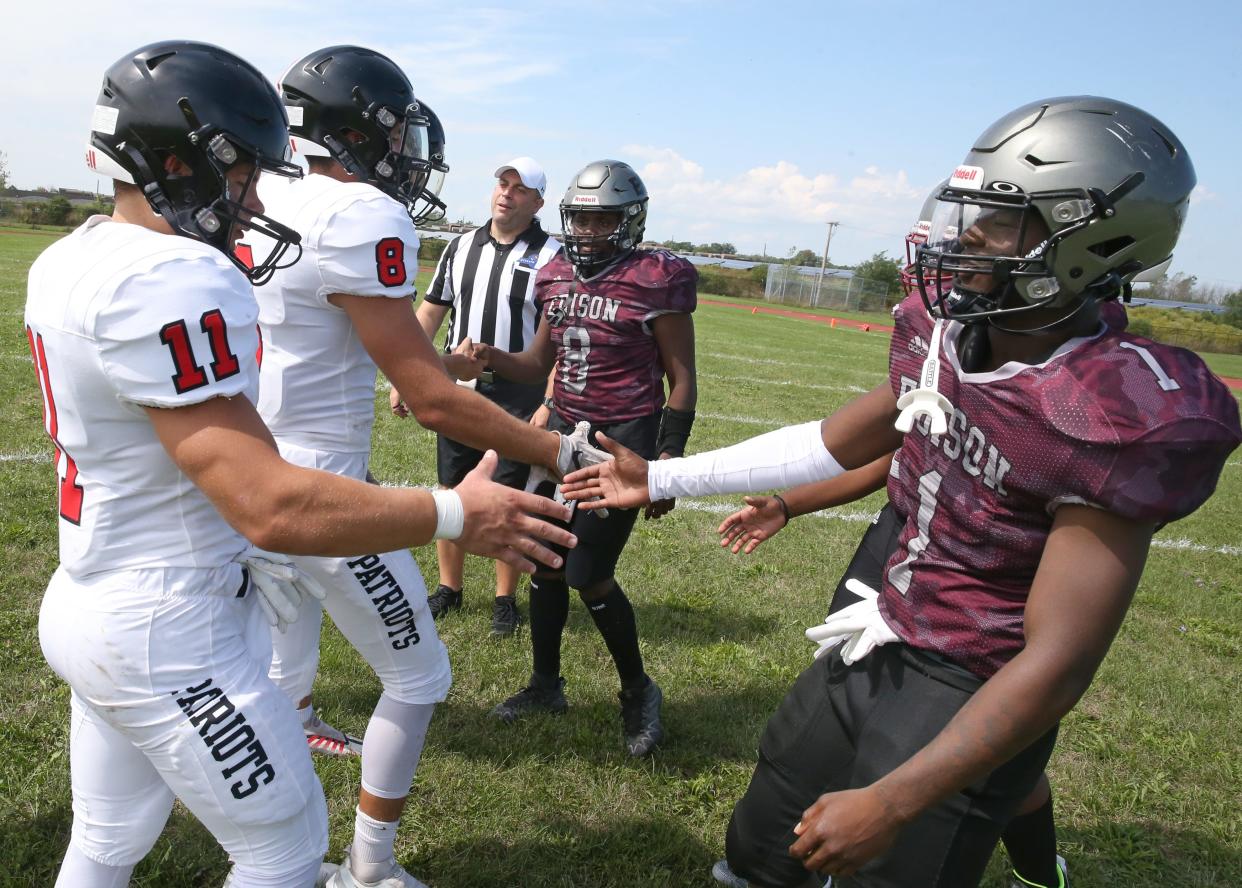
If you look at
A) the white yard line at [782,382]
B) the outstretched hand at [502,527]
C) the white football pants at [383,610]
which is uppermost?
the outstretched hand at [502,527]

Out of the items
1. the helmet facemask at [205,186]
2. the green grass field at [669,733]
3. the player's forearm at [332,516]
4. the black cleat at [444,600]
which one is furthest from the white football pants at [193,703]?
the black cleat at [444,600]

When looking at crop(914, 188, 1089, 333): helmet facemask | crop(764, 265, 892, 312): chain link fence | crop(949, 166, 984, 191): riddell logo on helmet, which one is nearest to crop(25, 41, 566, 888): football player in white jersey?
crop(914, 188, 1089, 333): helmet facemask

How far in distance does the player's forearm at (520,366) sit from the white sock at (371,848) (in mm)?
2089

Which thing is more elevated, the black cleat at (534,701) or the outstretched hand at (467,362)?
the outstretched hand at (467,362)

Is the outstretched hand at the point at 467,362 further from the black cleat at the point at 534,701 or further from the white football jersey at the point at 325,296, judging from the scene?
the black cleat at the point at 534,701

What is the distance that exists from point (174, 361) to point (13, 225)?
4693 centimetres

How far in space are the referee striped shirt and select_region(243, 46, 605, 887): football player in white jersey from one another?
2.16 metres

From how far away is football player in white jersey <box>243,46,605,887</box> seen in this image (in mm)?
2500

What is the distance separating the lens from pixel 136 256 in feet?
5.57

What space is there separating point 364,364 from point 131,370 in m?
1.10

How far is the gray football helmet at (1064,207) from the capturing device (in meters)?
1.91

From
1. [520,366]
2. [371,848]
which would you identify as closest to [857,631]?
[371,848]

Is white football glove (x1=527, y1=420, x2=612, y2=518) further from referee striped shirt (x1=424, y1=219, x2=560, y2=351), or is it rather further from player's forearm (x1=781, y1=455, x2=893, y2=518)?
referee striped shirt (x1=424, y1=219, x2=560, y2=351)

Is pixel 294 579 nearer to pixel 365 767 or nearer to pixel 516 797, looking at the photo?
pixel 365 767
